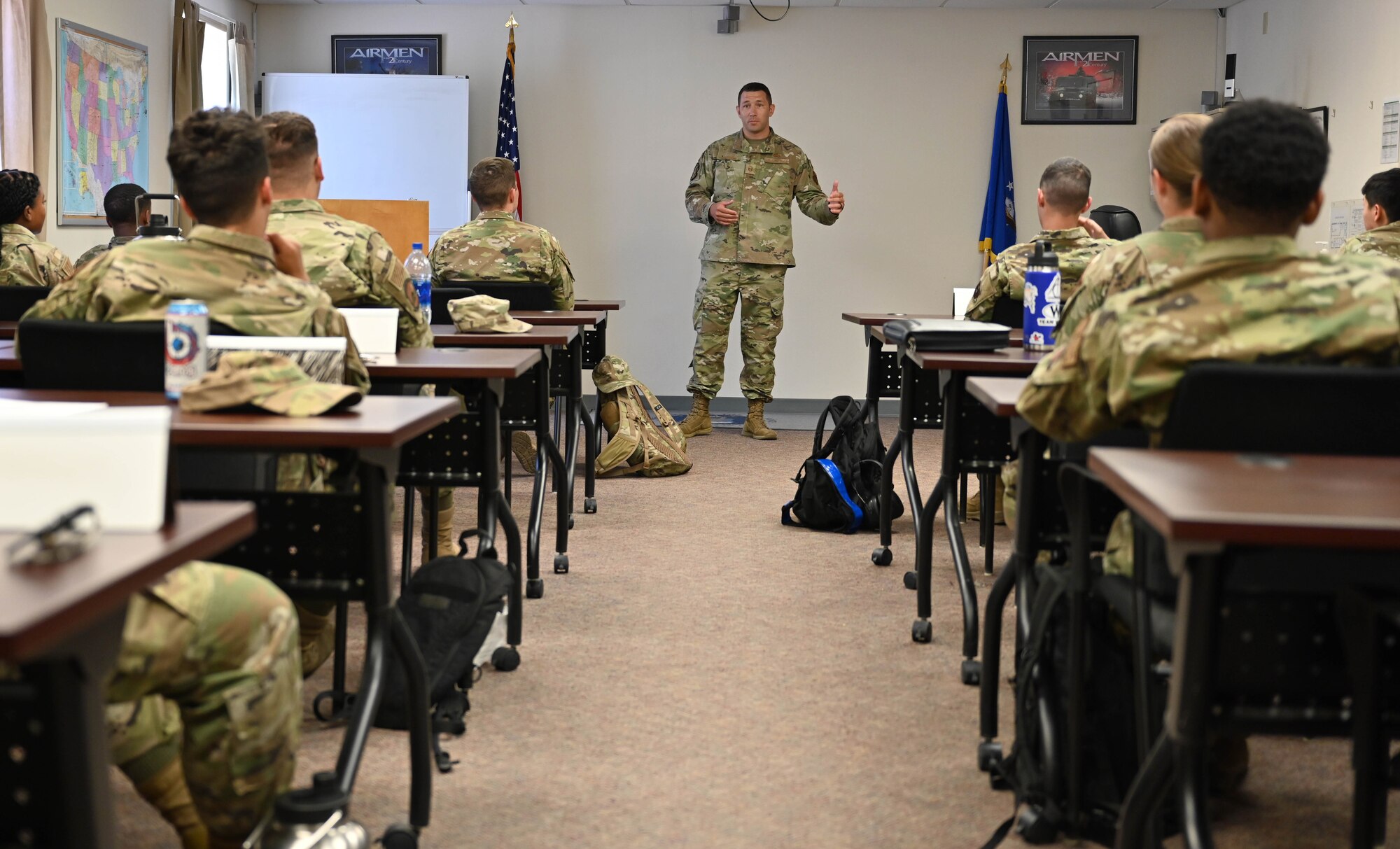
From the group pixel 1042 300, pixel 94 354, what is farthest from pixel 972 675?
pixel 94 354

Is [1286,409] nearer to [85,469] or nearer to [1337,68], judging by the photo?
[85,469]

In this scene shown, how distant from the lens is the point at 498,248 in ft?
16.3

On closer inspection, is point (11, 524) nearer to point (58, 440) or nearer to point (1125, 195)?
point (58, 440)

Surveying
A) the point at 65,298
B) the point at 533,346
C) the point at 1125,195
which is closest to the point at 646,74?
the point at 1125,195

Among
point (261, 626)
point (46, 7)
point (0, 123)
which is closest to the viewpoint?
point (261, 626)

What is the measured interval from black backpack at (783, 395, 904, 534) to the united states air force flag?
3472 mm

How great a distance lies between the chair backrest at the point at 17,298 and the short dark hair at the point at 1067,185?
9.81ft

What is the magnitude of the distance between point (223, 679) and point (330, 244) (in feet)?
5.60

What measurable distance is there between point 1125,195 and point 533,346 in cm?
570

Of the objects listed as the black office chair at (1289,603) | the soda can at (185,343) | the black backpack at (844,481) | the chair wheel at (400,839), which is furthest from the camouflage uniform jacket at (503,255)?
the black office chair at (1289,603)

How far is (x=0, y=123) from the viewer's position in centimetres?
531

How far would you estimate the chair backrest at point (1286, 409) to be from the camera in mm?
1542

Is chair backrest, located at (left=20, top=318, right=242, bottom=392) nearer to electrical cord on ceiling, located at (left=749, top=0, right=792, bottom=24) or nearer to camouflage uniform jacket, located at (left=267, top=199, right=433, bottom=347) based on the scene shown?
camouflage uniform jacket, located at (left=267, top=199, right=433, bottom=347)

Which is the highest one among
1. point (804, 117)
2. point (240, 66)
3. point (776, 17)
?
point (776, 17)
